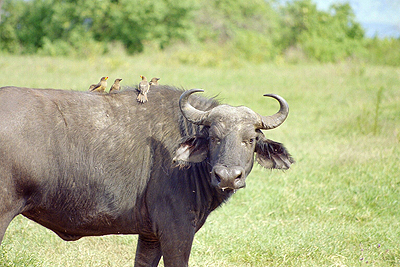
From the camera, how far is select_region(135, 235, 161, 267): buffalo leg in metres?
4.37

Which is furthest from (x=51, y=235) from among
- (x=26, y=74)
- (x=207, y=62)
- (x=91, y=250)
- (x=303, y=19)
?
(x=303, y=19)

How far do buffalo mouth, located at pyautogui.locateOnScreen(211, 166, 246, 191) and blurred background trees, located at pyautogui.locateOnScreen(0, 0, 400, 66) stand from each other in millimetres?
18308

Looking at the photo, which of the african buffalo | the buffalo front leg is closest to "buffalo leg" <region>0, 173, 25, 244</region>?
the african buffalo

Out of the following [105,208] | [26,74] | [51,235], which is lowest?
[26,74]

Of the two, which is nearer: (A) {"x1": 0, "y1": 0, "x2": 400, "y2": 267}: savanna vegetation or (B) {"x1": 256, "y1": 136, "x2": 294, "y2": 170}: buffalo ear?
(B) {"x1": 256, "y1": 136, "x2": 294, "y2": 170}: buffalo ear

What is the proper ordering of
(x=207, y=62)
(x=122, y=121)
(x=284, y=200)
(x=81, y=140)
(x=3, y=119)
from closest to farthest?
1. (x=3, y=119)
2. (x=81, y=140)
3. (x=122, y=121)
4. (x=284, y=200)
5. (x=207, y=62)

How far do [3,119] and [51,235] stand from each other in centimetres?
262

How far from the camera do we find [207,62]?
846 inches

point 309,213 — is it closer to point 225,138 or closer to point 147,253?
point 147,253

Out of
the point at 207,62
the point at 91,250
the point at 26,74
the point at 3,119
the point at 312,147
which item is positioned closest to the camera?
the point at 3,119

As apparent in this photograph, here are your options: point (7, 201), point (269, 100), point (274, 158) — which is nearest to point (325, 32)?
point (269, 100)

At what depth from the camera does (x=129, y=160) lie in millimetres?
A: 3826

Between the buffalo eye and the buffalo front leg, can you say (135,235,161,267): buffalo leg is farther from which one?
the buffalo eye

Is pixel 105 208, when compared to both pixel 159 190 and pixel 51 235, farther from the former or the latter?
pixel 51 235
